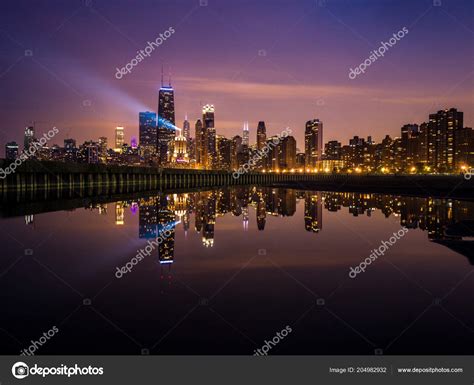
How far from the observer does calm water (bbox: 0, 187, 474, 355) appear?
27.1ft

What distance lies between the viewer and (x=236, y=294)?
11141mm

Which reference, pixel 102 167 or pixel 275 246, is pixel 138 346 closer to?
pixel 275 246
